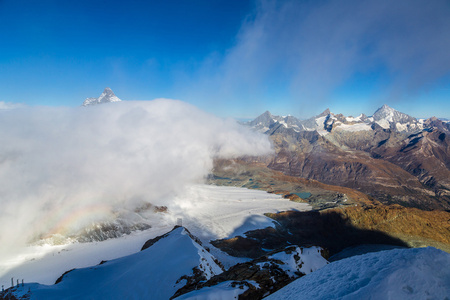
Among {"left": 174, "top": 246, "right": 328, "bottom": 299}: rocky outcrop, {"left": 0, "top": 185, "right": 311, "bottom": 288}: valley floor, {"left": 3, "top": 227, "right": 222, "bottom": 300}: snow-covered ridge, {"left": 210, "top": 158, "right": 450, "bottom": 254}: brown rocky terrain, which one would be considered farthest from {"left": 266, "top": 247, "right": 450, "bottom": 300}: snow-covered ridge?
{"left": 210, "top": 158, "right": 450, "bottom": 254}: brown rocky terrain

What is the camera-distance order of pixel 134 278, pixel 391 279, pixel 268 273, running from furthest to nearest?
pixel 134 278 < pixel 268 273 < pixel 391 279

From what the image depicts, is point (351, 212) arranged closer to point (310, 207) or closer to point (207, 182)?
point (310, 207)

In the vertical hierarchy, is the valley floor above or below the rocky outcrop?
above

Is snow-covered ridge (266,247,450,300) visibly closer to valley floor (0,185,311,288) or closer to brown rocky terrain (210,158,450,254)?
valley floor (0,185,311,288)

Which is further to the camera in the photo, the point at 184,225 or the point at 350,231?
the point at 184,225

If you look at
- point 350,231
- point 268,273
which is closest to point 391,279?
point 268,273

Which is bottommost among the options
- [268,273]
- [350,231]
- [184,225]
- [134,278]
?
[350,231]

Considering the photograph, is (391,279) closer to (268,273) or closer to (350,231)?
(268,273)

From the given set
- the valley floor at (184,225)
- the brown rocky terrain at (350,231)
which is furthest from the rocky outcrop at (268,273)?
the brown rocky terrain at (350,231)

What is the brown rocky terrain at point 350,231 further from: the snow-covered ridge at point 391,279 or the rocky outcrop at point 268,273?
the snow-covered ridge at point 391,279

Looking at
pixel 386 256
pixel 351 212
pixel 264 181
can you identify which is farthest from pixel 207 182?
pixel 386 256

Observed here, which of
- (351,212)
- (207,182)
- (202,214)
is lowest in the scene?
(351,212)
